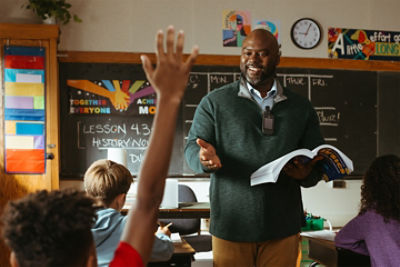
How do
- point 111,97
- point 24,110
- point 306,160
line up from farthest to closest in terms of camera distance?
point 111,97, point 24,110, point 306,160

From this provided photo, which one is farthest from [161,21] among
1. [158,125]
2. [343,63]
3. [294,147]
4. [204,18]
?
[158,125]

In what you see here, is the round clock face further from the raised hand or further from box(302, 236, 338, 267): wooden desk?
the raised hand

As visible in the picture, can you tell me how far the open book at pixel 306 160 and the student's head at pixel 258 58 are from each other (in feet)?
1.24

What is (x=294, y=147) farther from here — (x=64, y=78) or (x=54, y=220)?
(x=64, y=78)

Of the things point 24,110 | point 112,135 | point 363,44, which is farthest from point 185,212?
point 363,44

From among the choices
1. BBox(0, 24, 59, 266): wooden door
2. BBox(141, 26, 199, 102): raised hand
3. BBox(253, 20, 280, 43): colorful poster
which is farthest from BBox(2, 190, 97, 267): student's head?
BBox(253, 20, 280, 43): colorful poster

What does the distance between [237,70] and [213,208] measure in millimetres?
3237

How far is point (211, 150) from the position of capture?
172cm

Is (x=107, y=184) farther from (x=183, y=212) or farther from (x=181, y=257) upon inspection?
(x=183, y=212)

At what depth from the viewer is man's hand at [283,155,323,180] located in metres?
1.84

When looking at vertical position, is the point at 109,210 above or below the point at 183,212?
above

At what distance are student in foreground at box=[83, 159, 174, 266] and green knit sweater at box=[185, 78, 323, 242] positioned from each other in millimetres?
303

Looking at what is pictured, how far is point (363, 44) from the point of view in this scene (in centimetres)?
517

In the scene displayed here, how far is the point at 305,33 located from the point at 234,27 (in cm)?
78
